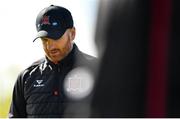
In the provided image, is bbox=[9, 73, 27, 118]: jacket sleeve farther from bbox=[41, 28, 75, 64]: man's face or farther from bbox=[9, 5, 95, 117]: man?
bbox=[41, 28, 75, 64]: man's face

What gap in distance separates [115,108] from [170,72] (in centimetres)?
14

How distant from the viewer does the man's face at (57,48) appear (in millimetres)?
4344

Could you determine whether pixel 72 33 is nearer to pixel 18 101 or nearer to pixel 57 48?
pixel 57 48

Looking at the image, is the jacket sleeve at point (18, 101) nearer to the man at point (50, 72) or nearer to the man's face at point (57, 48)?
the man at point (50, 72)

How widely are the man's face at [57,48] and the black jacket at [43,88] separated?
0.03 m

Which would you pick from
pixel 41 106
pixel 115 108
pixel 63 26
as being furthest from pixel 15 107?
pixel 115 108

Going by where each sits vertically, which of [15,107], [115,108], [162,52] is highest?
[162,52]

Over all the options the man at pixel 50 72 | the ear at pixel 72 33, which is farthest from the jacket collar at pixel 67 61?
the ear at pixel 72 33

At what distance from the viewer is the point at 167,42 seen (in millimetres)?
1469

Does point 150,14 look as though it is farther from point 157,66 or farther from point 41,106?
point 41,106

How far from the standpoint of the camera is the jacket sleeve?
14.3 feet

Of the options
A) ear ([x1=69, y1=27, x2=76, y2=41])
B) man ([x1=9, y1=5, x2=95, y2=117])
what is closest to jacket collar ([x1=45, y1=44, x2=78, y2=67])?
man ([x1=9, y1=5, x2=95, y2=117])

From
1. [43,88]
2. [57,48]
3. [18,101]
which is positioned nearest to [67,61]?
[57,48]

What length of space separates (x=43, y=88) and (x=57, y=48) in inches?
10.7
